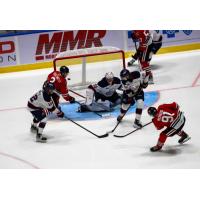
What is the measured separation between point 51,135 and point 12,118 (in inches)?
32.5

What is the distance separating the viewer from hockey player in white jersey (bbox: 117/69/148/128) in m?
7.35

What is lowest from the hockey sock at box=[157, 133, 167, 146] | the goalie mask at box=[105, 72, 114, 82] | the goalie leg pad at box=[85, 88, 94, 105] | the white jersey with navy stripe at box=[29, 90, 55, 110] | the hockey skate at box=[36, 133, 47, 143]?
the hockey skate at box=[36, 133, 47, 143]

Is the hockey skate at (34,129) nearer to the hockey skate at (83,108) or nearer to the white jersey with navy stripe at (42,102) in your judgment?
the white jersey with navy stripe at (42,102)

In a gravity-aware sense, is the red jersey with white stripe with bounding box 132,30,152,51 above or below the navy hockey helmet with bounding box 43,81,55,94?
above

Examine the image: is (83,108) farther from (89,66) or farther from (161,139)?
A: (89,66)

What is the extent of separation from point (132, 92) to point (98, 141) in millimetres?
705

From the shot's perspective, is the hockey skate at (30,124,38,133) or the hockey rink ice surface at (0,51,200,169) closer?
the hockey rink ice surface at (0,51,200,169)

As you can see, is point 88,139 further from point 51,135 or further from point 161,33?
point 161,33

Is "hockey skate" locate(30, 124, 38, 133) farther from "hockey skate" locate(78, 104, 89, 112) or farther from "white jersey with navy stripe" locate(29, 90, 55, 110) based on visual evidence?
"hockey skate" locate(78, 104, 89, 112)

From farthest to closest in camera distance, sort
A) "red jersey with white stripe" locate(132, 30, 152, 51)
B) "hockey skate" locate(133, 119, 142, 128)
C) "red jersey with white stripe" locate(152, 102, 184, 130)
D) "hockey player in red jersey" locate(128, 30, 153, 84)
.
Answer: "red jersey with white stripe" locate(132, 30, 152, 51) < "hockey player in red jersey" locate(128, 30, 153, 84) < "hockey skate" locate(133, 119, 142, 128) < "red jersey with white stripe" locate(152, 102, 184, 130)

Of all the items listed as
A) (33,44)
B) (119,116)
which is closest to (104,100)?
(119,116)

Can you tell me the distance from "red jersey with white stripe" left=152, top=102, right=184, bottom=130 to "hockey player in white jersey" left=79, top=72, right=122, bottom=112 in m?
1.36

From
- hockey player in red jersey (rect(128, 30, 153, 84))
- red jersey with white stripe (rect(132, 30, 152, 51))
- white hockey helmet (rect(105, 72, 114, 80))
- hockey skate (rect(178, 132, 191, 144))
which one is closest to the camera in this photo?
hockey skate (rect(178, 132, 191, 144))

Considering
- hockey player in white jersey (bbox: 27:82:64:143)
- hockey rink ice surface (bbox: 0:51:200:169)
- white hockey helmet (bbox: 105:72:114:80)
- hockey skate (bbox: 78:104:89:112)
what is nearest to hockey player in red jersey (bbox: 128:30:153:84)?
hockey rink ice surface (bbox: 0:51:200:169)
